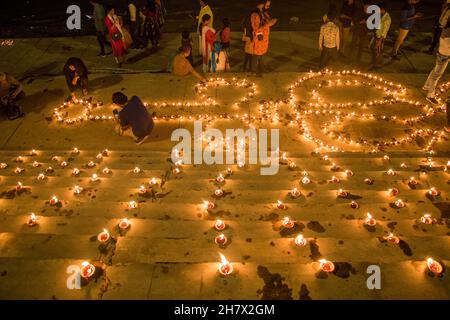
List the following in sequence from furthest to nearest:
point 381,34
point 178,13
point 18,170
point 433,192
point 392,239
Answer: point 178,13 → point 381,34 → point 18,170 → point 433,192 → point 392,239

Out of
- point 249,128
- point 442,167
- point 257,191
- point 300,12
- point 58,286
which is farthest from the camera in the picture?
point 300,12

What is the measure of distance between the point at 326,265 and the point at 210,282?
1.25 meters

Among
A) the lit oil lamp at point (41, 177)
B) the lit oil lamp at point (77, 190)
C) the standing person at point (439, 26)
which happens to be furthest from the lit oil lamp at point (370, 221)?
the standing person at point (439, 26)

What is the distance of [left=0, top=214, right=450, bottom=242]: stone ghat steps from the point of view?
13.9 ft

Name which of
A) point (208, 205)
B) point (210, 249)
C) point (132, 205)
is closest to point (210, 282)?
point (210, 249)

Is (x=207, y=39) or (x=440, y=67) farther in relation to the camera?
(x=207, y=39)

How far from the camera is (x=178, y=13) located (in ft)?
48.4

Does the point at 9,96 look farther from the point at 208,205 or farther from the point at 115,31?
the point at 208,205

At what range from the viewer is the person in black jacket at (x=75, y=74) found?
8245mm

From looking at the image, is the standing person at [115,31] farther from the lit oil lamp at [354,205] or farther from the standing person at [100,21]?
the lit oil lamp at [354,205]

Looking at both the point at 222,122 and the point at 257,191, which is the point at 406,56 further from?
the point at 257,191

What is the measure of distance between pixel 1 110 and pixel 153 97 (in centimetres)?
369
